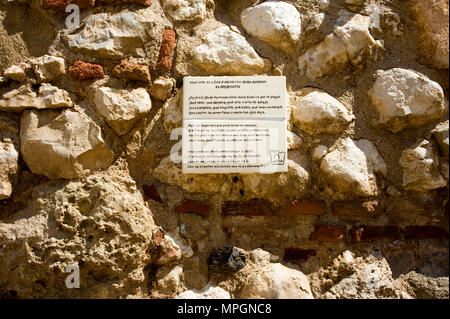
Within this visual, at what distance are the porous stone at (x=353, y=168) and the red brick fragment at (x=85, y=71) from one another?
959 millimetres

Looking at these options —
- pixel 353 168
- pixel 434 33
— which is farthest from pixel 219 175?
pixel 434 33

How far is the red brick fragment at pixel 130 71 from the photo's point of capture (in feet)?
5.34

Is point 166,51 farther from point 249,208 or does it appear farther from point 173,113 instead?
point 249,208

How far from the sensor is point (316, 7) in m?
1.78

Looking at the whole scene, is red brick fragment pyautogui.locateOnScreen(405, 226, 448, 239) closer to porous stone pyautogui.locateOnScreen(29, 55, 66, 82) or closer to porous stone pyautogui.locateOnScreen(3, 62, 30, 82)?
porous stone pyautogui.locateOnScreen(29, 55, 66, 82)

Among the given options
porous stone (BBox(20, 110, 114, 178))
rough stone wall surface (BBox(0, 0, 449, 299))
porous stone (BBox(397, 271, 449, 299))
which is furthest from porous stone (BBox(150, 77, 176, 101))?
porous stone (BBox(397, 271, 449, 299))

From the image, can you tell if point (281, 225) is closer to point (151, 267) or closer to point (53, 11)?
point (151, 267)

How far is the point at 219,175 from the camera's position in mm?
1648

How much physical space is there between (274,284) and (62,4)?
1361 mm

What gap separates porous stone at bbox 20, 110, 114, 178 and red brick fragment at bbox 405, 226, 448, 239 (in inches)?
50.8

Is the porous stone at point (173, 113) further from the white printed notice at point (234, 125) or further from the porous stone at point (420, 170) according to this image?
the porous stone at point (420, 170)

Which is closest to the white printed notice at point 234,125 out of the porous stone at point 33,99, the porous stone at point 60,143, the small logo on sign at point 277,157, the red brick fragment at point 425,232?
the small logo on sign at point 277,157

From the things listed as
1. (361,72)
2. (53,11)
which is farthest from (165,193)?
(361,72)

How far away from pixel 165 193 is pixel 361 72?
3.18 ft
